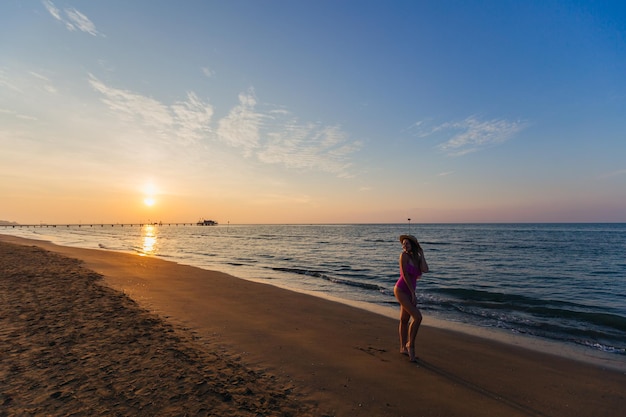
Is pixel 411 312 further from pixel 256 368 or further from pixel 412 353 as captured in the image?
pixel 256 368

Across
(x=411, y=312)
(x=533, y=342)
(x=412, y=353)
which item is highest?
(x=411, y=312)

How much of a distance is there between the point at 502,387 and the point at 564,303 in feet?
35.6

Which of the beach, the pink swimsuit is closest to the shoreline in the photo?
the beach

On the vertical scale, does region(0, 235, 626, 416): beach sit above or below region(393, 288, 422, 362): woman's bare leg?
below

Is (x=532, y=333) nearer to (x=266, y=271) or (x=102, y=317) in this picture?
(x=102, y=317)

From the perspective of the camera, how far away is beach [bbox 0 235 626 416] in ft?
15.1

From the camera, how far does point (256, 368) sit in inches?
236

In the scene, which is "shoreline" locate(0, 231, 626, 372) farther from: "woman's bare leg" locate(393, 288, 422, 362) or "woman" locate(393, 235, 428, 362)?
"woman" locate(393, 235, 428, 362)

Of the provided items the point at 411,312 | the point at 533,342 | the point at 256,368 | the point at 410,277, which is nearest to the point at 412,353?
the point at 411,312

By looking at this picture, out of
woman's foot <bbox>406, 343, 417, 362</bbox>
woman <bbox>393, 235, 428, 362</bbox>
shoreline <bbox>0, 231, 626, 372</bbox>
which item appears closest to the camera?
woman <bbox>393, 235, 428, 362</bbox>

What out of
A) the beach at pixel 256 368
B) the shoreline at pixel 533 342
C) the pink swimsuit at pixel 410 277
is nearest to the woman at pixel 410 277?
the pink swimsuit at pixel 410 277

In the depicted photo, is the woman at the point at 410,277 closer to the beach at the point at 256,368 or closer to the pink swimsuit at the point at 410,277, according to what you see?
the pink swimsuit at the point at 410,277

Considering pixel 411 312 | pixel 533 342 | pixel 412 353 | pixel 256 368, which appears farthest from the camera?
pixel 533 342

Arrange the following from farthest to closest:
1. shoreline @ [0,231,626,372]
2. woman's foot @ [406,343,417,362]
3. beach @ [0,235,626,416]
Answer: shoreline @ [0,231,626,372], woman's foot @ [406,343,417,362], beach @ [0,235,626,416]
